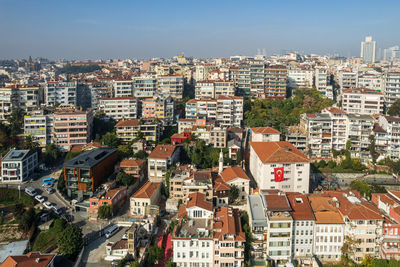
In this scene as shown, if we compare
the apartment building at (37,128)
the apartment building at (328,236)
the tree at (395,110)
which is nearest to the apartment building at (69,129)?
the apartment building at (37,128)

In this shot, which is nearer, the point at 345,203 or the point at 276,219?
the point at 276,219

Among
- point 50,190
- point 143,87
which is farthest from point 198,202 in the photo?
point 143,87

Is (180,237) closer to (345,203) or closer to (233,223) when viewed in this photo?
(233,223)

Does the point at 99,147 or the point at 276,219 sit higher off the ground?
the point at 99,147

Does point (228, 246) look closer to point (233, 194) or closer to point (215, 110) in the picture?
point (233, 194)

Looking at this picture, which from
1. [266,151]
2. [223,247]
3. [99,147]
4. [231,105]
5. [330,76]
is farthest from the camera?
[330,76]

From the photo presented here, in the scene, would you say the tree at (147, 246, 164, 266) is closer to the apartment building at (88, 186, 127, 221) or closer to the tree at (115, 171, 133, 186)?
the apartment building at (88, 186, 127, 221)

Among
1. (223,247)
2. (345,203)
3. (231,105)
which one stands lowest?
(223,247)

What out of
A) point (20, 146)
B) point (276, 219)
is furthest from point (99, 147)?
point (276, 219)
